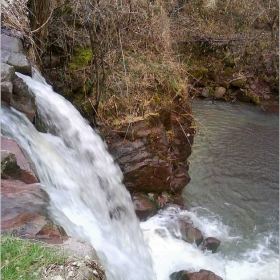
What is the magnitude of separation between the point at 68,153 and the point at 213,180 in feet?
9.46

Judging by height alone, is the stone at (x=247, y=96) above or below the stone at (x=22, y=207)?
below

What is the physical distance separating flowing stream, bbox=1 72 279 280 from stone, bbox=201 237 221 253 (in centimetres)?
8

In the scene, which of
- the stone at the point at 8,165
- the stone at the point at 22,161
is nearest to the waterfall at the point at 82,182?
the stone at the point at 22,161

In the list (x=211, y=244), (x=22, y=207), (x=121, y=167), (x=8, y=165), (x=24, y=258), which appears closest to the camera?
(x=24, y=258)

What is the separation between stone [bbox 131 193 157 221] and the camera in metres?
4.79

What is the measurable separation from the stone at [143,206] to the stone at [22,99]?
188 centimetres

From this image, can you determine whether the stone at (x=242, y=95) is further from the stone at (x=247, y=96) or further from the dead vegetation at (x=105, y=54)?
the dead vegetation at (x=105, y=54)

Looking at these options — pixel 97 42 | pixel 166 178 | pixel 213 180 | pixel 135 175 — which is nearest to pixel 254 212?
pixel 213 180

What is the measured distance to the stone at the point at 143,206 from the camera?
189 inches

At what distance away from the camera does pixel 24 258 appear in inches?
70.3

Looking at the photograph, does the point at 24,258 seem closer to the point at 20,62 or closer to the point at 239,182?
the point at 20,62

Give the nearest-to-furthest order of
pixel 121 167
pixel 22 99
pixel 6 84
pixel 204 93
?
pixel 6 84 < pixel 22 99 < pixel 121 167 < pixel 204 93

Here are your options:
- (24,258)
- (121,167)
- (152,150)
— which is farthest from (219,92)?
(24,258)

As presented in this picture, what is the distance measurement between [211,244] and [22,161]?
9.29ft
